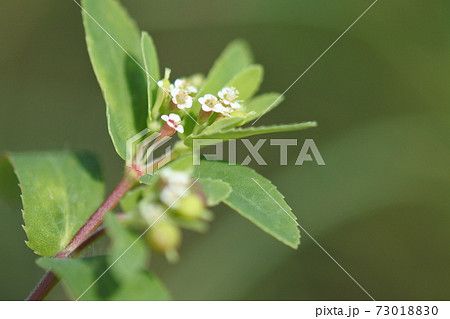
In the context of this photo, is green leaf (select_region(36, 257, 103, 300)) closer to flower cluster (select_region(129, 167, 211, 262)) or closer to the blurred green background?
flower cluster (select_region(129, 167, 211, 262))

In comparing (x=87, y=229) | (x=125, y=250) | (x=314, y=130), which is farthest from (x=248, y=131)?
(x=314, y=130)

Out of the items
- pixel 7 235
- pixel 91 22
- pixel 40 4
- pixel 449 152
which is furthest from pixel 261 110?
pixel 40 4

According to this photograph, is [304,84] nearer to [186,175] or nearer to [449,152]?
[449,152]

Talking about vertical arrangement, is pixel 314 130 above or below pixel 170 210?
above

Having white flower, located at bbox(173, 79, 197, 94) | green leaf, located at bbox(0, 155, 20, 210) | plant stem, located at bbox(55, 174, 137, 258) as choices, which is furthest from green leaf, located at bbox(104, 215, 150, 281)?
green leaf, located at bbox(0, 155, 20, 210)

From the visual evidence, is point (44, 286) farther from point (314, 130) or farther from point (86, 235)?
point (314, 130)

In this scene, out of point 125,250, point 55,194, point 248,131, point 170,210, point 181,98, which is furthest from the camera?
point 55,194

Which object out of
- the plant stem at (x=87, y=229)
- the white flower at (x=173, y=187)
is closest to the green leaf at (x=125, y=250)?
the white flower at (x=173, y=187)
